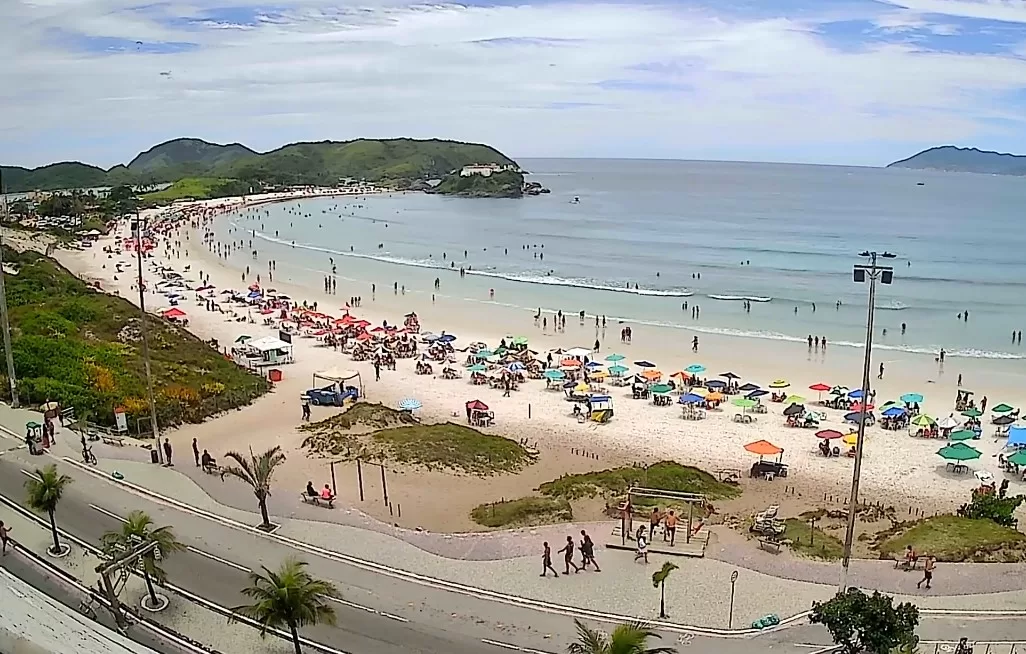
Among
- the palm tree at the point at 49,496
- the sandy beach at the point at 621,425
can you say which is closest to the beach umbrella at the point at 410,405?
the sandy beach at the point at 621,425

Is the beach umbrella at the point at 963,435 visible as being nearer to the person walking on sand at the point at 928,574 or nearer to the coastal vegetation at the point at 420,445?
the person walking on sand at the point at 928,574

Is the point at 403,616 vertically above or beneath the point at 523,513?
above

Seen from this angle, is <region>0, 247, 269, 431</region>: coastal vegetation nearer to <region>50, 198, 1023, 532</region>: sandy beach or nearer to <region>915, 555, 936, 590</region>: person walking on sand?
<region>50, 198, 1023, 532</region>: sandy beach

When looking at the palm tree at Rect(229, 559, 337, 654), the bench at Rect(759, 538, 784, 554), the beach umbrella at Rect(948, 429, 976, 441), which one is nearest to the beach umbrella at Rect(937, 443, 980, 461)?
the beach umbrella at Rect(948, 429, 976, 441)

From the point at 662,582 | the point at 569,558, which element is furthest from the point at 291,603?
the point at 662,582

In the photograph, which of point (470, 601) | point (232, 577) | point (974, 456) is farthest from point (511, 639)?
point (974, 456)

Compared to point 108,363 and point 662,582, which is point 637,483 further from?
point 108,363
